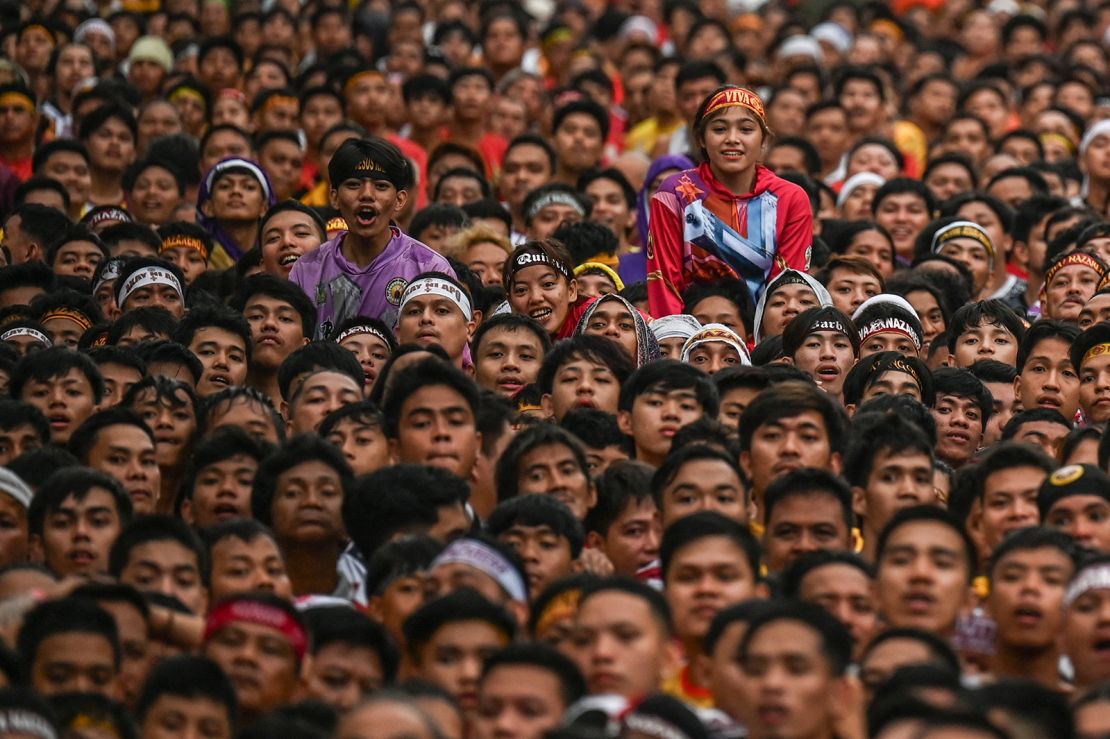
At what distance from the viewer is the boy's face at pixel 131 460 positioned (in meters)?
10.4

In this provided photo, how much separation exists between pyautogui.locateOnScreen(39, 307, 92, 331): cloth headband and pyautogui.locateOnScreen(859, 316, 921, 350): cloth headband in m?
4.01

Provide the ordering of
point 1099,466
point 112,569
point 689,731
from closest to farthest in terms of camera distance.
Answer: point 689,731, point 112,569, point 1099,466

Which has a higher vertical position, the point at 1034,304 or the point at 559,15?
the point at 559,15

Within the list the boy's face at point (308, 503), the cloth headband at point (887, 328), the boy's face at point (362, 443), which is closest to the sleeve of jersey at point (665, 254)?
the cloth headband at point (887, 328)

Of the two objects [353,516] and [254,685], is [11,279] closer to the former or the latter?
[353,516]

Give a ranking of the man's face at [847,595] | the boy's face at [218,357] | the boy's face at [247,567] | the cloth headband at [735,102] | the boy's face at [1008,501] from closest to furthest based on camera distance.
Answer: the man's face at [847,595] → the boy's face at [247,567] → the boy's face at [1008,501] → the boy's face at [218,357] → the cloth headband at [735,102]

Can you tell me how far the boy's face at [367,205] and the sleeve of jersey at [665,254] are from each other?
1.47 m

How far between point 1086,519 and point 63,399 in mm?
4662

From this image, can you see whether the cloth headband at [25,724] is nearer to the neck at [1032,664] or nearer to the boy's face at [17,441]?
the boy's face at [17,441]

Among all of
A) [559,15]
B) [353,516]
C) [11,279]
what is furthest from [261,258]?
[559,15]

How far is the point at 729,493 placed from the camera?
9.73 meters

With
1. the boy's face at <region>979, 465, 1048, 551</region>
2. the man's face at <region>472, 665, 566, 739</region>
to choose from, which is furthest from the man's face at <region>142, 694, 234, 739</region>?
the boy's face at <region>979, 465, 1048, 551</region>

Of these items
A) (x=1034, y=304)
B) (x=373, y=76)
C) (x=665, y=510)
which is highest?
(x=373, y=76)

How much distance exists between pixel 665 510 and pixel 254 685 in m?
2.09
